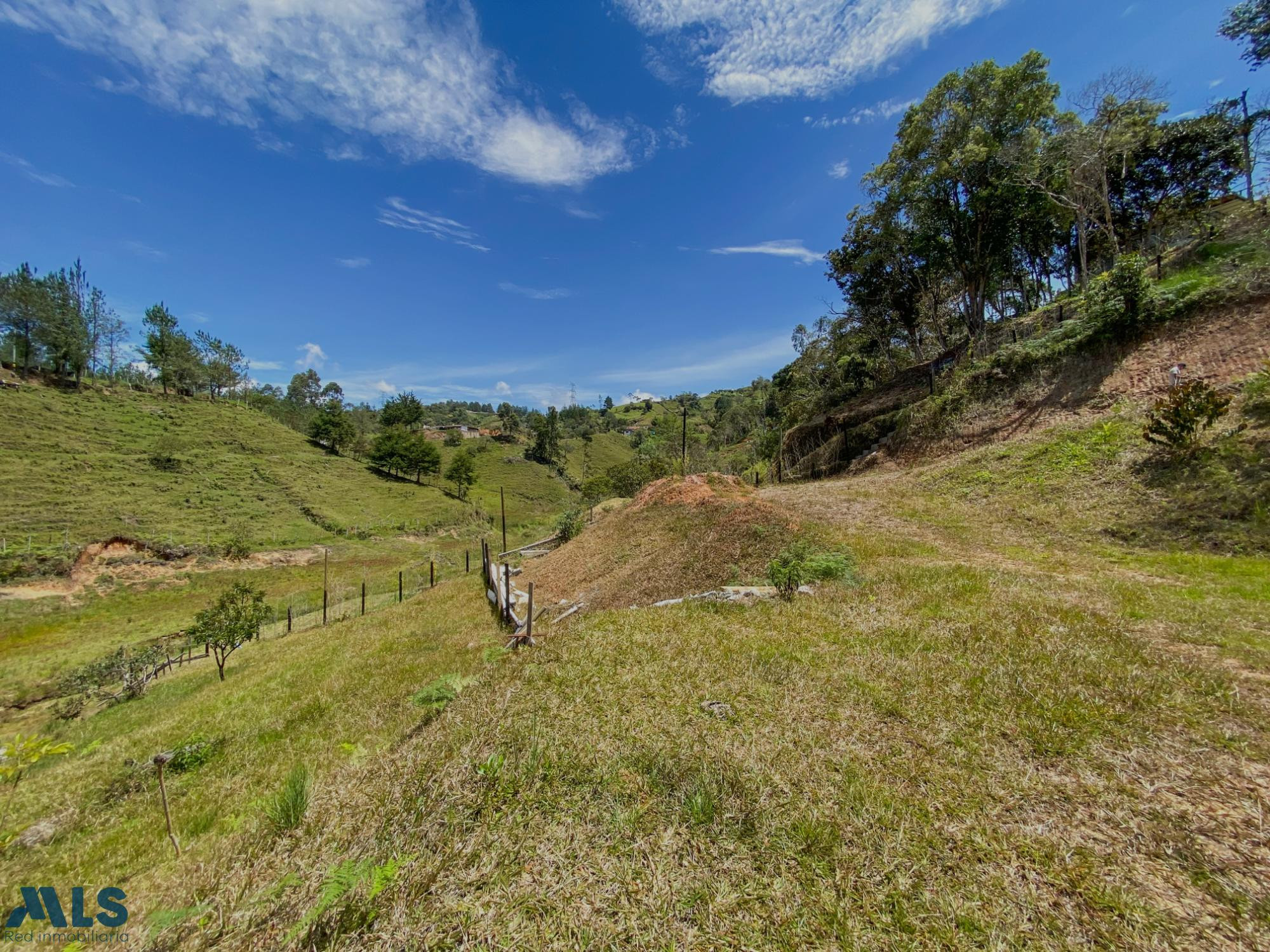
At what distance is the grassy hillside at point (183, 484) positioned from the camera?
119ft

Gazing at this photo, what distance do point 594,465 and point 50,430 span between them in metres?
68.6

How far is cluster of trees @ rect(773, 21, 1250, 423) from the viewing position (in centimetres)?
1878

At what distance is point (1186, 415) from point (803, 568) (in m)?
9.74

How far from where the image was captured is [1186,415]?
33.0 feet

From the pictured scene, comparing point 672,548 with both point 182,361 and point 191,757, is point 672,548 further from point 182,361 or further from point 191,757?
point 182,361

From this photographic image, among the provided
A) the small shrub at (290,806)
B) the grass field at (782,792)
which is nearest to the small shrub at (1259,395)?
the grass field at (782,792)

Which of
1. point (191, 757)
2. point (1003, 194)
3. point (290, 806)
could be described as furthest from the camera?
point (1003, 194)

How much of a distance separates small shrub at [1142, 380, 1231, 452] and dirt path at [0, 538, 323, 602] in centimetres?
4906

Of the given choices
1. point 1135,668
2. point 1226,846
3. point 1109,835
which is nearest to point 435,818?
point 1109,835

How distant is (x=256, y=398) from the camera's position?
88.2 meters

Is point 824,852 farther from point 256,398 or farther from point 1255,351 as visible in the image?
point 256,398

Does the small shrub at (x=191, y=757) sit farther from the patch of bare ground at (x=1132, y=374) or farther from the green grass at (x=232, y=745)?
the patch of bare ground at (x=1132, y=374)

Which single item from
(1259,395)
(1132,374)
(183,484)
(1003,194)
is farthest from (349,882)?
(183,484)

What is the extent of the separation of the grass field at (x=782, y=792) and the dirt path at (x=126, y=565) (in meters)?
32.9
